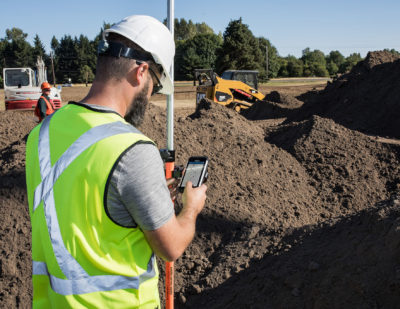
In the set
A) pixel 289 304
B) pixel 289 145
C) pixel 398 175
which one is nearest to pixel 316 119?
pixel 289 145

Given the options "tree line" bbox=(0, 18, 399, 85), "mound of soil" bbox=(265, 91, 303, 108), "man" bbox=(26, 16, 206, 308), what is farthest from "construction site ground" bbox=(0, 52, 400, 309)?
"tree line" bbox=(0, 18, 399, 85)

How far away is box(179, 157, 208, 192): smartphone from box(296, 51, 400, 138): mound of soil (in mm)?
8662

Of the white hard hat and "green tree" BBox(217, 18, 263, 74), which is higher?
"green tree" BBox(217, 18, 263, 74)

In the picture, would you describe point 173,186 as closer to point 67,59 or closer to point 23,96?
point 23,96

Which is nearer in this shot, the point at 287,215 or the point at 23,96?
the point at 287,215

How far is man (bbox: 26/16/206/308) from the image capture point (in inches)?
55.1

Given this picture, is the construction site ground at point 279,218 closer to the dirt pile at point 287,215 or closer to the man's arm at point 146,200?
the dirt pile at point 287,215

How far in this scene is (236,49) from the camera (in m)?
41.5

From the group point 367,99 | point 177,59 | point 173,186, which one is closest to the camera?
point 173,186

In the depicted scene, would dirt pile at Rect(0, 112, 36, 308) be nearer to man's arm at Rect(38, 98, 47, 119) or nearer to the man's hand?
the man's hand

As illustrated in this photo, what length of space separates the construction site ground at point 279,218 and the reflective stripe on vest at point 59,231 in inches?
76.3

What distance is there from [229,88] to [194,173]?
49.4 feet

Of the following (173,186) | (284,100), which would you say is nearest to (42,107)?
(173,186)

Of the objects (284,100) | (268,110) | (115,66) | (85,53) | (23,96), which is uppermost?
(85,53)
